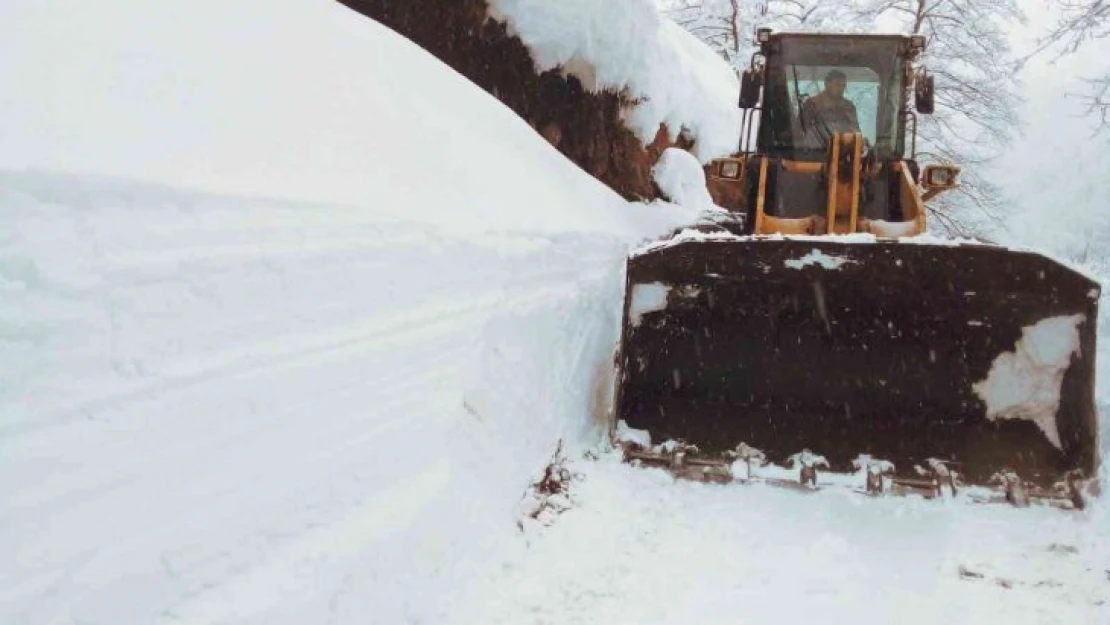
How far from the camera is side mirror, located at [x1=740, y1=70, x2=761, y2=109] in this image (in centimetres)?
643

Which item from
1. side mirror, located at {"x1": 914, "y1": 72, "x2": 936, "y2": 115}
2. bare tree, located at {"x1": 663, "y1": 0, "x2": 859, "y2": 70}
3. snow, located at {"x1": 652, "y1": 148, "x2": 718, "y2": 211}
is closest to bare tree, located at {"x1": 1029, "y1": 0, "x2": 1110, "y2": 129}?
snow, located at {"x1": 652, "y1": 148, "x2": 718, "y2": 211}

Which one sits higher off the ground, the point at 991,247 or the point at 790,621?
the point at 991,247

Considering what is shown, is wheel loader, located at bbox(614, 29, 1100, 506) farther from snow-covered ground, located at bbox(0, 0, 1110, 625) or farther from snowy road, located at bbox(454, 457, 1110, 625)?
snow-covered ground, located at bbox(0, 0, 1110, 625)

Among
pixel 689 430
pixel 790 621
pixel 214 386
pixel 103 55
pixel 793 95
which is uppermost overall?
pixel 793 95

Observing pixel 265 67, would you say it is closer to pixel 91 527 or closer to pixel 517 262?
pixel 517 262

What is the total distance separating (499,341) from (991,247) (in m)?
2.23

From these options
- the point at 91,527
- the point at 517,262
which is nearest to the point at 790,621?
the point at 91,527

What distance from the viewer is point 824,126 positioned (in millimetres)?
6531

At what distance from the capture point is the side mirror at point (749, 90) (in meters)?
6.43

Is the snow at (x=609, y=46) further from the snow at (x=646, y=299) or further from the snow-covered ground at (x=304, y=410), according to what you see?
the snow at (x=646, y=299)

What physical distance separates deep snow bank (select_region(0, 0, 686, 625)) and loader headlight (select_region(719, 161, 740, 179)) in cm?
237

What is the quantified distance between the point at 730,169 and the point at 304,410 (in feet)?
15.1

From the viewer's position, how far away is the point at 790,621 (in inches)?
102

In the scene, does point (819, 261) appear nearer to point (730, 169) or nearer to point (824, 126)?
point (730, 169)
